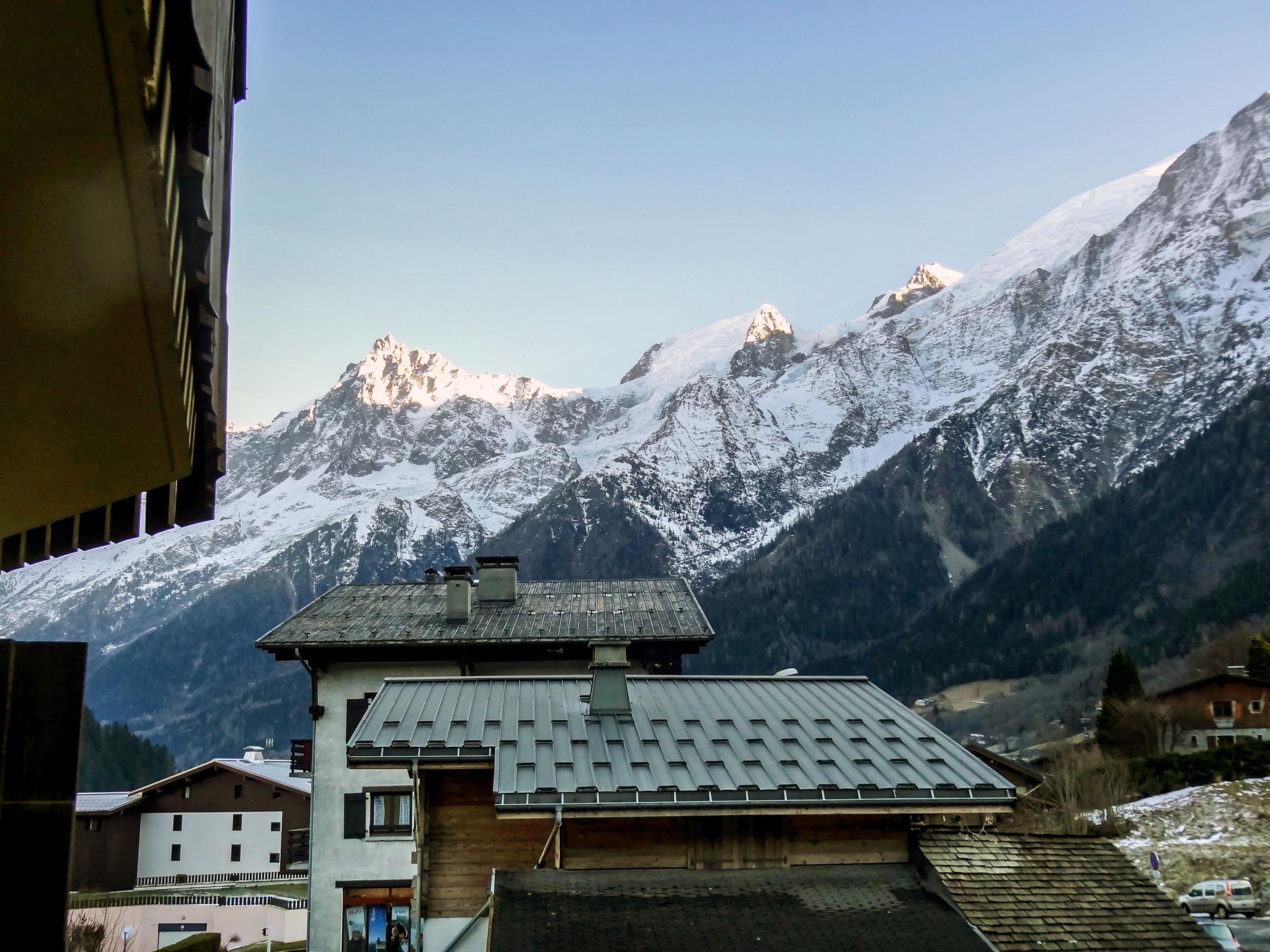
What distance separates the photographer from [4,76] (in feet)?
8.49

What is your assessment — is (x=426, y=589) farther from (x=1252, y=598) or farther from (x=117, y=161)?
(x=1252, y=598)

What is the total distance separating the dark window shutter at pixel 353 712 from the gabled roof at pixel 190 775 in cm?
2994

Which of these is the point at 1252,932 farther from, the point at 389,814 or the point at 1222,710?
the point at 1222,710

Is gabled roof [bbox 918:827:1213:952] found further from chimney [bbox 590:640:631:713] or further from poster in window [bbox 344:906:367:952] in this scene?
poster in window [bbox 344:906:367:952]

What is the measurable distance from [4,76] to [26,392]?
270 cm

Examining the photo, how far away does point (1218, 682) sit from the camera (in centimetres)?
6431

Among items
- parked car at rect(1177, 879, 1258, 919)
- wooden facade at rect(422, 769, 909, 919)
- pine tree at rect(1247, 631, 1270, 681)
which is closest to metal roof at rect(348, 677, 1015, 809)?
wooden facade at rect(422, 769, 909, 919)

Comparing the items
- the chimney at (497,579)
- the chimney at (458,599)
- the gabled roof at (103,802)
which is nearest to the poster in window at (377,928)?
the chimney at (458,599)

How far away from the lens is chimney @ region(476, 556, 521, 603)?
2775 cm

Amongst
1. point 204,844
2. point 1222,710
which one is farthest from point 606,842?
point 1222,710

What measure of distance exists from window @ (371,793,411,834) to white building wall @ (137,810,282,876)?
1290 inches

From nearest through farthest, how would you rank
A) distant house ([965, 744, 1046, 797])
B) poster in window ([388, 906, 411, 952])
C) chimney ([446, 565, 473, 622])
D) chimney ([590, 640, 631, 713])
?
chimney ([590, 640, 631, 713])
poster in window ([388, 906, 411, 952])
chimney ([446, 565, 473, 622])
distant house ([965, 744, 1046, 797])

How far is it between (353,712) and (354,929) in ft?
15.1

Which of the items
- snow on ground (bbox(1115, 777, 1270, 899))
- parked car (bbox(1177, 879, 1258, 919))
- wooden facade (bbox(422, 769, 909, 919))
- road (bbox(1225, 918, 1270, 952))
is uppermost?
wooden facade (bbox(422, 769, 909, 919))
